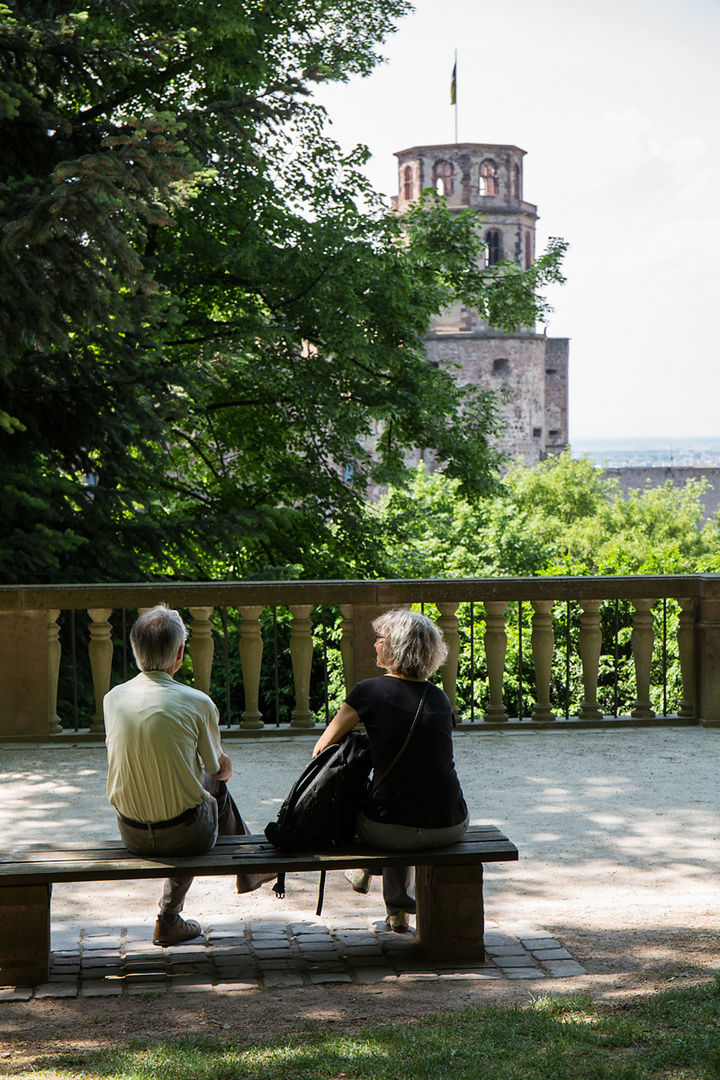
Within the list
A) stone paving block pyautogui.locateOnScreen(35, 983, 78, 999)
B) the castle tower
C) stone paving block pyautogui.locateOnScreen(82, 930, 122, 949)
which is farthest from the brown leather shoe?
the castle tower

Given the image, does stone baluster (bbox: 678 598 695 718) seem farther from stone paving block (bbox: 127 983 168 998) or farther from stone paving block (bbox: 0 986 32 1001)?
stone paving block (bbox: 0 986 32 1001)

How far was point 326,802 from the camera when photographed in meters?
4.03

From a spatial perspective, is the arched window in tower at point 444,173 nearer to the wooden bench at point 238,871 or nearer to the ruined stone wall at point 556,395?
the ruined stone wall at point 556,395

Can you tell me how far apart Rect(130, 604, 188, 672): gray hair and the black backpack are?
665 mm

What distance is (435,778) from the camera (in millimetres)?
4098

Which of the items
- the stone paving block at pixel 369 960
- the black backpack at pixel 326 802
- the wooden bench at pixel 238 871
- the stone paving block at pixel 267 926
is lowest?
the stone paving block at pixel 267 926

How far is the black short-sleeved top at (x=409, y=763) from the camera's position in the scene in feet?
13.4

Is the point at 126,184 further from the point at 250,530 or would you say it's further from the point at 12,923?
the point at 12,923

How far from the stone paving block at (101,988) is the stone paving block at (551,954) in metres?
1.47

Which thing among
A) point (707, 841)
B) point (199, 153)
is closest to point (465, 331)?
point (199, 153)

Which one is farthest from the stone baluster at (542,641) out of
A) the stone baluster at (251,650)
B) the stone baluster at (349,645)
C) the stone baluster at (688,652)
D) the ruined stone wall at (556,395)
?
the ruined stone wall at (556,395)

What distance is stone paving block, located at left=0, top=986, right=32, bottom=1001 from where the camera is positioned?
3689 mm

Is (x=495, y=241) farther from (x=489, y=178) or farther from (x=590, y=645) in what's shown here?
(x=590, y=645)

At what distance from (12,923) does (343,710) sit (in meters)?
1.36
